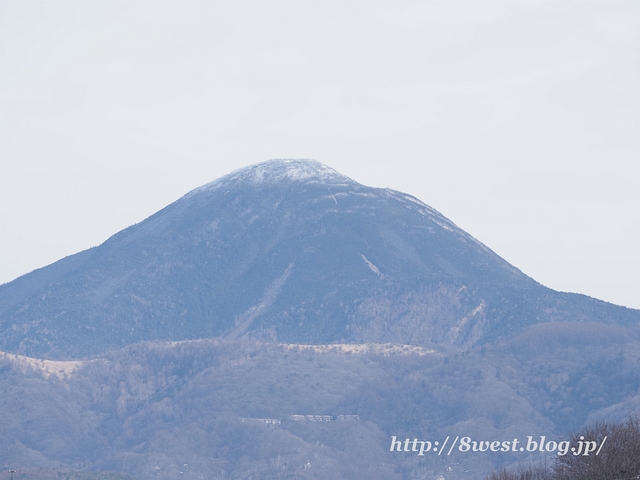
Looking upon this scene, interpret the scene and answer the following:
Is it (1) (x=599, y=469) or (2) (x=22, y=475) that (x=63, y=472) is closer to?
(2) (x=22, y=475)

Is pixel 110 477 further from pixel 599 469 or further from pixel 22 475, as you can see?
pixel 599 469

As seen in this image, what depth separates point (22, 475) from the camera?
614ft

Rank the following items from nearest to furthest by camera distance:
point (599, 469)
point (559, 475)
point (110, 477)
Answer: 1. point (599, 469)
2. point (559, 475)
3. point (110, 477)

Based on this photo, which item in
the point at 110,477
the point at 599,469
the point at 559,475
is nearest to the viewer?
the point at 599,469

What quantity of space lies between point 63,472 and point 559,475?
388ft

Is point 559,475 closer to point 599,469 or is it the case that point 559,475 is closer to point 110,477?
point 599,469

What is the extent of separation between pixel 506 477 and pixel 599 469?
12.9 metres

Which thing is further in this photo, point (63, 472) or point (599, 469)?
point (63, 472)

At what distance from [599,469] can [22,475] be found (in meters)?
125

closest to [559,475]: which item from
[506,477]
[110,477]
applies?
[506,477]

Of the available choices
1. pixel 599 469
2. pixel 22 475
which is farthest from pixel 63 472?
pixel 599 469

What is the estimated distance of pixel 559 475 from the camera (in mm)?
88125

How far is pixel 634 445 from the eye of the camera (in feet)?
271

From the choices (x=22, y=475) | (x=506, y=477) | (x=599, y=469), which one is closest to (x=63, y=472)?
(x=22, y=475)
